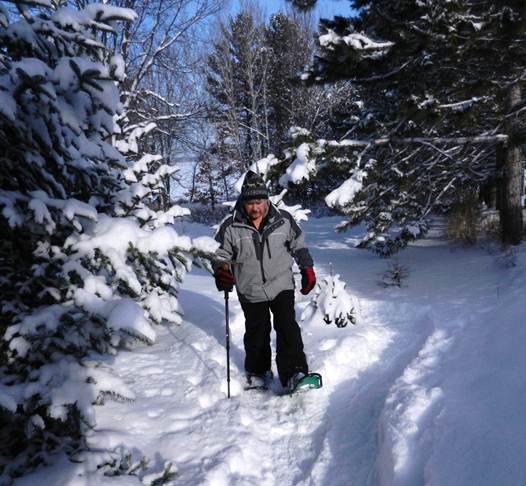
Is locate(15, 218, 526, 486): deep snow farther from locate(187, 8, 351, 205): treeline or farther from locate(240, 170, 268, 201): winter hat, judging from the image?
locate(187, 8, 351, 205): treeline

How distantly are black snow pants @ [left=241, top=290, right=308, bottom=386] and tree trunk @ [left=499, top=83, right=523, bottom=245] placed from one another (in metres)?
5.79

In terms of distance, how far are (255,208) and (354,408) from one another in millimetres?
2048

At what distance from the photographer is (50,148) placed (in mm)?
2316

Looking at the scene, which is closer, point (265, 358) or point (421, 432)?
point (421, 432)

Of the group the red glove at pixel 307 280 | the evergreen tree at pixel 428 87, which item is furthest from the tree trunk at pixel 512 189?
the red glove at pixel 307 280

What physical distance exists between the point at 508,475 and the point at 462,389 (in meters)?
1.03

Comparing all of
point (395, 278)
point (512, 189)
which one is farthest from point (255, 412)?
point (512, 189)

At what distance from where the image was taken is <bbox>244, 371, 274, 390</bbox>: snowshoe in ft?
12.8

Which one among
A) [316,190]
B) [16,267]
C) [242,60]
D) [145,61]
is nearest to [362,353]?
[16,267]

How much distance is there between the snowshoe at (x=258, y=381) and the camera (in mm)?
3894

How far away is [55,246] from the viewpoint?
245 centimetres

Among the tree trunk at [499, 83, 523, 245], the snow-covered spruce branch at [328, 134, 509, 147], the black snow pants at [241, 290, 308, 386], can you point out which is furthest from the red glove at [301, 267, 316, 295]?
the tree trunk at [499, 83, 523, 245]

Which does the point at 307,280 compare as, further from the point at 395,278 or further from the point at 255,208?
the point at 395,278

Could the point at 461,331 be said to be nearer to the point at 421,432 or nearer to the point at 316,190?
the point at 421,432
